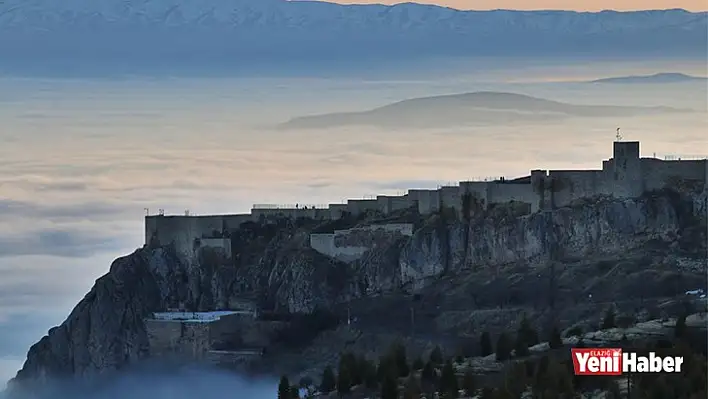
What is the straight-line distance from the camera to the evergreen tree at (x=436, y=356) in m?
116

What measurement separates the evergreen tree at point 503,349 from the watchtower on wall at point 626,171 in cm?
1838

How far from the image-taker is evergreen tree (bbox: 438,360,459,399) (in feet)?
343

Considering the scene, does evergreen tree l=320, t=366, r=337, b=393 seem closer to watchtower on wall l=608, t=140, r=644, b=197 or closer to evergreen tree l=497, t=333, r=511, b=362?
evergreen tree l=497, t=333, r=511, b=362

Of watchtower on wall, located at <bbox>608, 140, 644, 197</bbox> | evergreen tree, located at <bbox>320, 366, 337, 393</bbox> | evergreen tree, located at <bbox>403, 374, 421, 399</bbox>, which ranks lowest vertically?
evergreen tree, located at <bbox>403, 374, 421, 399</bbox>

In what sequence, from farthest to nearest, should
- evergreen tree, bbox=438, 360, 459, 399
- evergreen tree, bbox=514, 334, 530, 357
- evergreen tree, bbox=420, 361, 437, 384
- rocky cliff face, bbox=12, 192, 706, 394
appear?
rocky cliff face, bbox=12, 192, 706, 394
evergreen tree, bbox=514, 334, 530, 357
evergreen tree, bbox=420, 361, 437, 384
evergreen tree, bbox=438, 360, 459, 399

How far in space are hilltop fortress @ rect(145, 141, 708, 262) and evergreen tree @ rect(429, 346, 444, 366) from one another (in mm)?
13413

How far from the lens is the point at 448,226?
5453 inches

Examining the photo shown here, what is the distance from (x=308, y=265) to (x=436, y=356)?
2407 centimetres

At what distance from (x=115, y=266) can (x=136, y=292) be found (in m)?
2.64

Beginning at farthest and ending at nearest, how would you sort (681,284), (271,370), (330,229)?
(330,229) < (271,370) < (681,284)

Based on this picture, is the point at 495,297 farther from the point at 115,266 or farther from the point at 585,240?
the point at 115,266

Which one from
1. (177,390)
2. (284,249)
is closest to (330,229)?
(284,249)

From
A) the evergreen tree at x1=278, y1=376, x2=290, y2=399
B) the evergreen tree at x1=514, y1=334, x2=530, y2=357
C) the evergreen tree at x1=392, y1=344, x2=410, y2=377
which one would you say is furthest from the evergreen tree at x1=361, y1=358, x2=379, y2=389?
the evergreen tree at x1=514, y1=334, x2=530, y2=357

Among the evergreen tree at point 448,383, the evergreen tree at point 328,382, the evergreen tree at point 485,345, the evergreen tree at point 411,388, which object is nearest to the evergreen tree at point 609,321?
the evergreen tree at point 485,345
